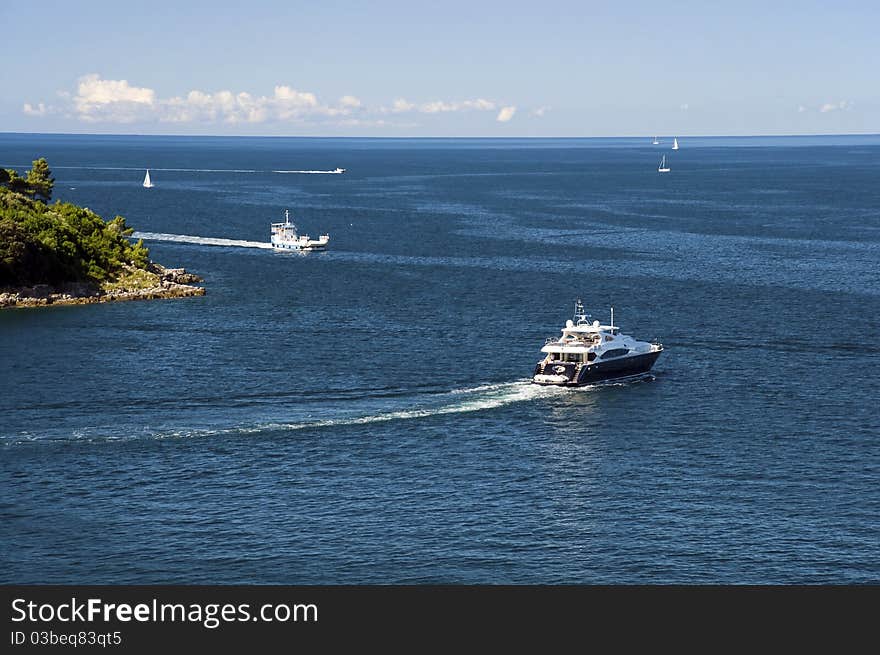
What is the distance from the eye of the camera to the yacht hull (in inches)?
4899

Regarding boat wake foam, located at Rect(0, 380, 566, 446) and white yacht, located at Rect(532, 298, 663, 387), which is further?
white yacht, located at Rect(532, 298, 663, 387)

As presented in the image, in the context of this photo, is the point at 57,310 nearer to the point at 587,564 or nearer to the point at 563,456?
the point at 563,456

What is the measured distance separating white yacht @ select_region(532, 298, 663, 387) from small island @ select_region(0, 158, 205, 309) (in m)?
68.6

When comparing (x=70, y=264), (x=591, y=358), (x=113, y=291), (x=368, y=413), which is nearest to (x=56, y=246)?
(x=70, y=264)

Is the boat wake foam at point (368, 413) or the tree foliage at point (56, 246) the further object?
the tree foliage at point (56, 246)

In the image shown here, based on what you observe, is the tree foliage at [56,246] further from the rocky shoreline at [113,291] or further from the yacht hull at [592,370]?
the yacht hull at [592,370]

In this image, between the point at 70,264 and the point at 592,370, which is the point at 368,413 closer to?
the point at 592,370

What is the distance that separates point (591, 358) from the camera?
12694cm

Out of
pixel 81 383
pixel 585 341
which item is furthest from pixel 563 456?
pixel 81 383

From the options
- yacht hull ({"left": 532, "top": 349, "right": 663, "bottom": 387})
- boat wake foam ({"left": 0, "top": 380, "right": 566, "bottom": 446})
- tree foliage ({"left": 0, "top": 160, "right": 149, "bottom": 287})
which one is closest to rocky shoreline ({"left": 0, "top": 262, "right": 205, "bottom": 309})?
tree foliage ({"left": 0, "top": 160, "right": 149, "bottom": 287})

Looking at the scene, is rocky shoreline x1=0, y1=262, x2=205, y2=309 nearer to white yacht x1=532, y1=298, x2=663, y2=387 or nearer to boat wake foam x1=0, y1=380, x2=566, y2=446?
boat wake foam x1=0, y1=380, x2=566, y2=446

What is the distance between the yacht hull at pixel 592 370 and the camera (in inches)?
4899

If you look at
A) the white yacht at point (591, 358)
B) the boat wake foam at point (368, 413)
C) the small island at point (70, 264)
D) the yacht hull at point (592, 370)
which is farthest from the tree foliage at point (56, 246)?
the yacht hull at point (592, 370)

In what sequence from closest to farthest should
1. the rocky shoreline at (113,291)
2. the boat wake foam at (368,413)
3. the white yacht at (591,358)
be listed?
the boat wake foam at (368,413), the white yacht at (591,358), the rocky shoreline at (113,291)
